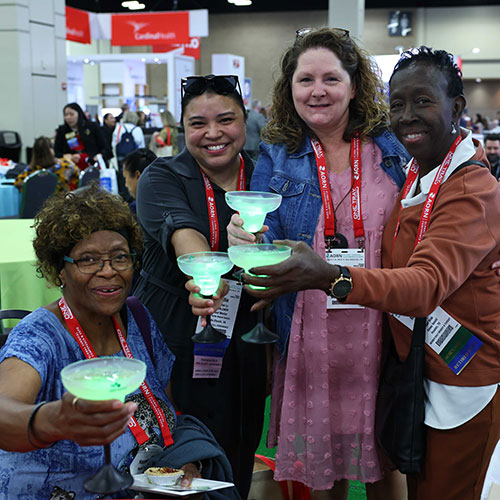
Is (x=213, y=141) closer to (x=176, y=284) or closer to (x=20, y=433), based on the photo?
(x=176, y=284)

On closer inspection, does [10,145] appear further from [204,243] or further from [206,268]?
[206,268]

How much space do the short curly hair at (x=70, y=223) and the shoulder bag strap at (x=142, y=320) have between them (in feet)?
0.62

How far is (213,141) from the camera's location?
2.22m

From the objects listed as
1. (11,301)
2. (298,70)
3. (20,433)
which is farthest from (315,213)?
(11,301)

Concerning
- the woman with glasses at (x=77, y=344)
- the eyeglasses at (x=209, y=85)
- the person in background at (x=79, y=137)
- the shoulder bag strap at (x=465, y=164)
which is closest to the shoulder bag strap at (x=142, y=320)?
the woman with glasses at (x=77, y=344)

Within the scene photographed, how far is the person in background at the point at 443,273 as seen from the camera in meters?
1.68

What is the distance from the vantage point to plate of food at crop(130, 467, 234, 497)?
5.16 feet

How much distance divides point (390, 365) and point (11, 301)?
2.42m

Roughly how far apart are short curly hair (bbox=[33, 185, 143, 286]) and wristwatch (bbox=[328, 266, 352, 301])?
68 centimetres

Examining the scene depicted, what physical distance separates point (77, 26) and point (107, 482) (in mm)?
17896

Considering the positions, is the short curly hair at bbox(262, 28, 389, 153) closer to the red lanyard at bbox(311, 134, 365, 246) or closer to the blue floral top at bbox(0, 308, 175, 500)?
the red lanyard at bbox(311, 134, 365, 246)

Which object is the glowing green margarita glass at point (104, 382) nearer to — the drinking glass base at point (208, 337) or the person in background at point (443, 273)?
the person in background at point (443, 273)

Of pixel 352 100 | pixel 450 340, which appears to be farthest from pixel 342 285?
pixel 352 100

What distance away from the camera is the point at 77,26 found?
17391mm
